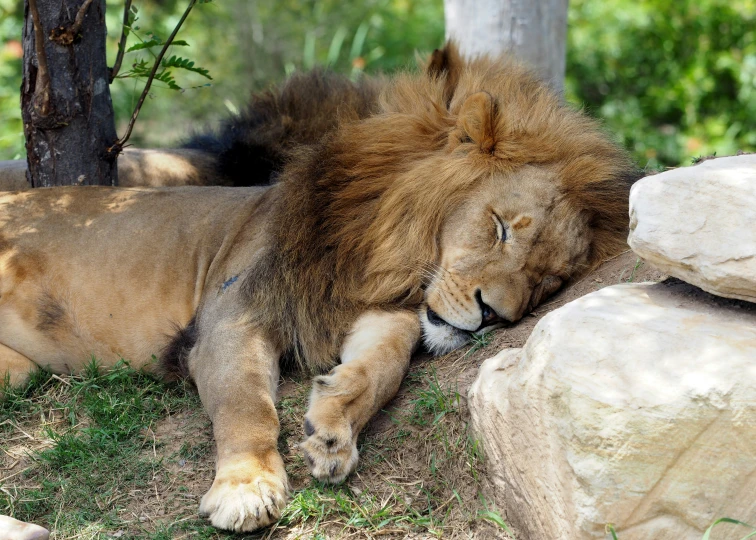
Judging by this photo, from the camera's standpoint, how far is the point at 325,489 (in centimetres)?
285

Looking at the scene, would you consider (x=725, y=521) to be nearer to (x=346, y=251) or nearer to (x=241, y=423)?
(x=241, y=423)

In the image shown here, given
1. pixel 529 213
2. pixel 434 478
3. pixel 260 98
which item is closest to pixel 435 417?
pixel 434 478

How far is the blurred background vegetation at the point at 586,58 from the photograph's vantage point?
9.55 metres

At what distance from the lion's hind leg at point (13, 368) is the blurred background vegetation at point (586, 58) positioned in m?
5.38

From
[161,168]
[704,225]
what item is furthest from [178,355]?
[704,225]

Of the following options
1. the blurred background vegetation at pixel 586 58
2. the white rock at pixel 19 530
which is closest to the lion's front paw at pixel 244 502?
the white rock at pixel 19 530

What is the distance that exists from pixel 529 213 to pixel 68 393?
6.82 feet

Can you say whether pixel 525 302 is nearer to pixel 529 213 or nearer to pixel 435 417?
pixel 529 213

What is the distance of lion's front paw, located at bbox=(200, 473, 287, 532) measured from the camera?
8.76 ft

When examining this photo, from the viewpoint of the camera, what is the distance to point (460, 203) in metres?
3.51

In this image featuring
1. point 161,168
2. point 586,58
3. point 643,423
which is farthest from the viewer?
point 586,58

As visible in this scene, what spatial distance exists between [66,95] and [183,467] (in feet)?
6.55

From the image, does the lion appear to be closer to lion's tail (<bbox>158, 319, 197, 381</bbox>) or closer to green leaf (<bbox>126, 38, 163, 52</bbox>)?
lion's tail (<bbox>158, 319, 197, 381</bbox>)

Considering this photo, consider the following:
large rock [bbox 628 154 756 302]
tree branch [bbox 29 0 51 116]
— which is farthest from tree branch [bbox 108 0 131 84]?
large rock [bbox 628 154 756 302]
